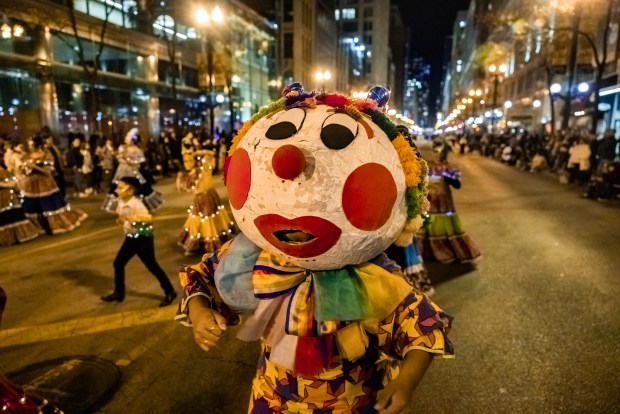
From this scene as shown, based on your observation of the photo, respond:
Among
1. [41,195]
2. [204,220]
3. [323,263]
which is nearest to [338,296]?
[323,263]

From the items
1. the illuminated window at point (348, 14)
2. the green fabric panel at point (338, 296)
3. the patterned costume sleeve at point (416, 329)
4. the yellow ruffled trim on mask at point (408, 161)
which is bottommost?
the patterned costume sleeve at point (416, 329)

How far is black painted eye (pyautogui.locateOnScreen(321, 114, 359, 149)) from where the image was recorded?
1.74m

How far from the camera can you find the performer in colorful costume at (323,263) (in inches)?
67.2

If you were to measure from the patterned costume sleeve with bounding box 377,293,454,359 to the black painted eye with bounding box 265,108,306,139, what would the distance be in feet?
2.62

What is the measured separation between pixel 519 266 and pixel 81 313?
19.2 ft

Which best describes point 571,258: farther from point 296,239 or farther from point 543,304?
point 296,239

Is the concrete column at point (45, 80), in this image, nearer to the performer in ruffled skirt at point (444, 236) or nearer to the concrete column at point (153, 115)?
the concrete column at point (153, 115)

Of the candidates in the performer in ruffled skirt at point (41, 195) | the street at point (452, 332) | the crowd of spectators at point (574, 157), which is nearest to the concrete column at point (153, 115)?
the crowd of spectators at point (574, 157)

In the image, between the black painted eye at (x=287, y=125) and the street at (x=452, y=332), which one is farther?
the street at (x=452, y=332)

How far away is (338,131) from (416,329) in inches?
32.1

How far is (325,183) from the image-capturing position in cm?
168

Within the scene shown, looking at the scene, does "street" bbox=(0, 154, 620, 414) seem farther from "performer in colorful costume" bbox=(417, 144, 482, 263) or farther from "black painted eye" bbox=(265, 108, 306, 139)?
"black painted eye" bbox=(265, 108, 306, 139)

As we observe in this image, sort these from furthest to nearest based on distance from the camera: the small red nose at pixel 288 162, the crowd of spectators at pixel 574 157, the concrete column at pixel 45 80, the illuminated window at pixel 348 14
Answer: the illuminated window at pixel 348 14, the concrete column at pixel 45 80, the crowd of spectators at pixel 574 157, the small red nose at pixel 288 162

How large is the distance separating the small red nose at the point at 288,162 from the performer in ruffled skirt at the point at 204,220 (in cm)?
575
